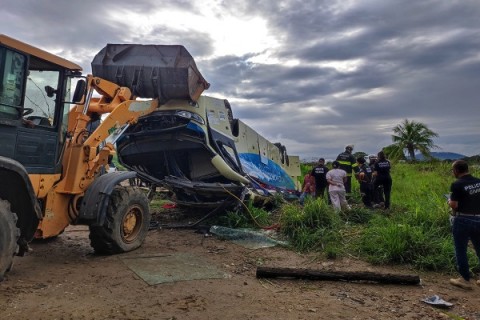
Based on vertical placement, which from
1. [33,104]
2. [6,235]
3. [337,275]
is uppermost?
[33,104]

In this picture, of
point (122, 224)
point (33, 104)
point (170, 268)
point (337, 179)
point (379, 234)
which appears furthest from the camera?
point (337, 179)

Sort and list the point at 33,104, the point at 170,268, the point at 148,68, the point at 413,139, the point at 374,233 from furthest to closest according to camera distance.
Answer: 1. the point at 413,139
2. the point at 148,68
3. the point at 374,233
4. the point at 170,268
5. the point at 33,104

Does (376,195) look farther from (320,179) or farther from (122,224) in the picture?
(122,224)

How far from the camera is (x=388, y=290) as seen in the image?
5.16 m

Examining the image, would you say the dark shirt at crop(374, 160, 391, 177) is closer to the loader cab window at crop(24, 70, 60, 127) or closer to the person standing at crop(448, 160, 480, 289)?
the person standing at crop(448, 160, 480, 289)

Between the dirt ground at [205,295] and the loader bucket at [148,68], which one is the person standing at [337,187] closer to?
the dirt ground at [205,295]

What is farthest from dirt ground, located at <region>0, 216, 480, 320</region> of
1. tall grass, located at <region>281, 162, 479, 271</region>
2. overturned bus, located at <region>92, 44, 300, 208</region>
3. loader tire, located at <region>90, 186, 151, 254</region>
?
overturned bus, located at <region>92, 44, 300, 208</region>

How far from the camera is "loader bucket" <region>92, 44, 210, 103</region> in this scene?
25.2 feet

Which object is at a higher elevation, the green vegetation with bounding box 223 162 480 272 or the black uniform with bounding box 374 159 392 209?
the black uniform with bounding box 374 159 392 209

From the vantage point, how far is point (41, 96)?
5.22m

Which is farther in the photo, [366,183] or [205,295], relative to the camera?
[366,183]

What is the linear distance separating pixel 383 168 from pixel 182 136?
496 cm

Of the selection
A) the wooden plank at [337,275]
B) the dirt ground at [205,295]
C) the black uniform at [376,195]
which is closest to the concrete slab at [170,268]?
the dirt ground at [205,295]

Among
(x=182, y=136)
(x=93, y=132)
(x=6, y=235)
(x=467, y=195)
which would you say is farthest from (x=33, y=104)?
(x=467, y=195)
